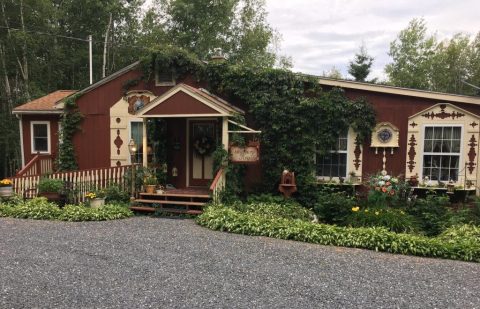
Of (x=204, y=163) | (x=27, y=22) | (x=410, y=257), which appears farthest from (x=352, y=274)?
(x=27, y=22)

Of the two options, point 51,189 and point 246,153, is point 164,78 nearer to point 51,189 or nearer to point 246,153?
point 246,153

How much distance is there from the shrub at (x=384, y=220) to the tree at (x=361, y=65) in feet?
65.8

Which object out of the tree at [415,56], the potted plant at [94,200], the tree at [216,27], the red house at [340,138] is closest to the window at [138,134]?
the red house at [340,138]

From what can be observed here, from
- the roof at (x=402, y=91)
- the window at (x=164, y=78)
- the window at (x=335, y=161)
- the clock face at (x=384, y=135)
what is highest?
the window at (x=164, y=78)

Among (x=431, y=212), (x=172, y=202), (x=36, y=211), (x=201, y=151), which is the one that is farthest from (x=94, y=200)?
(x=431, y=212)

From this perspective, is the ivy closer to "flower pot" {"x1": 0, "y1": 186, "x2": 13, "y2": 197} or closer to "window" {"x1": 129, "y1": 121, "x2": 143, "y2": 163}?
"window" {"x1": 129, "y1": 121, "x2": 143, "y2": 163}

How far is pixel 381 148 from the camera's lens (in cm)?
957

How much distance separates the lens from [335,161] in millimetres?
10023

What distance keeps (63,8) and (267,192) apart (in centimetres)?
2198

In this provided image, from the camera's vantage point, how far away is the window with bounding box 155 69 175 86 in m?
11.2

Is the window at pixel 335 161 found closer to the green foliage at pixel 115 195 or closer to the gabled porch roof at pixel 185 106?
the gabled porch roof at pixel 185 106

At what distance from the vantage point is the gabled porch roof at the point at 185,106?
29.2ft

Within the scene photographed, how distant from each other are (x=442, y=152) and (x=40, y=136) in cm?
1332

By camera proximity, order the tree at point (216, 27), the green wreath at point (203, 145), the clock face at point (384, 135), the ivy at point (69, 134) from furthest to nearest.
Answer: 1. the tree at point (216, 27)
2. the ivy at point (69, 134)
3. the green wreath at point (203, 145)
4. the clock face at point (384, 135)
